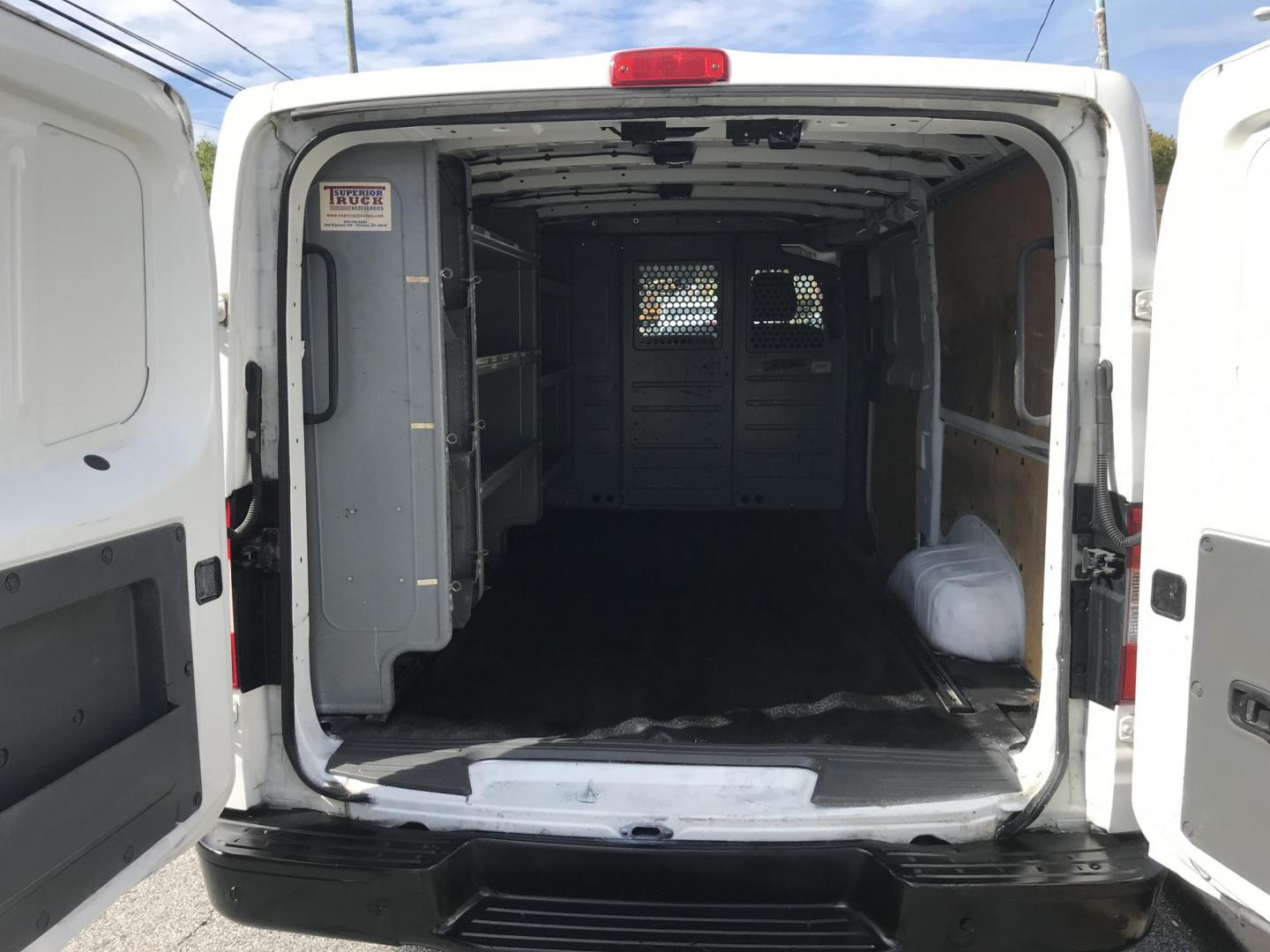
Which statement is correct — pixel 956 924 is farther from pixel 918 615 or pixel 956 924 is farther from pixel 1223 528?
pixel 918 615

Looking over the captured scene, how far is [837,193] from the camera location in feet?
16.0

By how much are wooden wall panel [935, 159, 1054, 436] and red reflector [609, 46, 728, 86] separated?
136 cm

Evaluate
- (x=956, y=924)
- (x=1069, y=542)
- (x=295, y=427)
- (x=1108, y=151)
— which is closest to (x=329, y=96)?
(x=295, y=427)

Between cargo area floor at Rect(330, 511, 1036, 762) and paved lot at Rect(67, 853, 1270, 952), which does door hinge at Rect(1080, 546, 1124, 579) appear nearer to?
cargo area floor at Rect(330, 511, 1036, 762)

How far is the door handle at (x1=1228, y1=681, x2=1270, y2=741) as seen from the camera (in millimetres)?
1618

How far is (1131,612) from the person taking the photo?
2.23 meters

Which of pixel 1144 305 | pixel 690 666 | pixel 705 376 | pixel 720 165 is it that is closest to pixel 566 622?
pixel 690 666

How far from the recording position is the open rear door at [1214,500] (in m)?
1.65

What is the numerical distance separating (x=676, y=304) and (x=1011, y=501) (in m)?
3.39

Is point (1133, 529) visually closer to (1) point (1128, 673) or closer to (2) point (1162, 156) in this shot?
(1) point (1128, 673)

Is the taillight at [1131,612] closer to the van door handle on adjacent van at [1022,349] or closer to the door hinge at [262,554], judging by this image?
the van door handle on adjacent van at [1022,349]

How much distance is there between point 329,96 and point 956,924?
7.86ft

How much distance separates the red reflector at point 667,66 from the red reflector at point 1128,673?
1621mm

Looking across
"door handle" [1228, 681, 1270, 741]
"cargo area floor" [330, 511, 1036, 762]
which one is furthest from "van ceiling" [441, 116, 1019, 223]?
"cargo area floor" [330, 511, 1036, 762]
